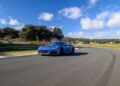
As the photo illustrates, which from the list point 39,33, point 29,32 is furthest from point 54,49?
point 39,33

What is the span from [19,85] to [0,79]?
1.32 meters

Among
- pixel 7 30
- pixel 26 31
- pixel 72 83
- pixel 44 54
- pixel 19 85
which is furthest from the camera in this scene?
pixel 7 30

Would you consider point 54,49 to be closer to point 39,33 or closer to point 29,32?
point 29,32

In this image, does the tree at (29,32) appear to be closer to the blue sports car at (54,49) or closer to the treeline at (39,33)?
the treeline at (39,33)

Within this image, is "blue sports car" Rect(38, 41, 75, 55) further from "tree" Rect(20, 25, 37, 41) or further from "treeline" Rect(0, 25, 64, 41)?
"tree" Rect(20, 25, 37, 41)

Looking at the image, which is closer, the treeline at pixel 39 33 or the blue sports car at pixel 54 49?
the blue sports car at pixel 54 49

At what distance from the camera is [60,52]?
76.0ft

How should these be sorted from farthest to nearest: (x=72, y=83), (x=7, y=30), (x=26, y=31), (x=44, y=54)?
1. (x=7, y=30)
2. (x=26, y=31)
3. (x=44, y=54)
4. (x=72, y=83)

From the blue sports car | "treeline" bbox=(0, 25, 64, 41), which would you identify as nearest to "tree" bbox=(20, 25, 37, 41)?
"treeline" bbox=(0, 25, 64, 41)

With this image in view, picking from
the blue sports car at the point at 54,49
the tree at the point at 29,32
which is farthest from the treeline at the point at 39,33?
the blue sports car at the point at 54,49

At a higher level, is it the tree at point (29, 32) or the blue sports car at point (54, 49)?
the tree at point (29, 32)

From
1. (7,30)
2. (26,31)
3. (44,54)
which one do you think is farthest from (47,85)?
(7,30)

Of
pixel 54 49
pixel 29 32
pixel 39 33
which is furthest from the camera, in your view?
pixel 39 33

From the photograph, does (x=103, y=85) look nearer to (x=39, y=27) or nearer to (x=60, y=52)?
(x=60, y=52)
